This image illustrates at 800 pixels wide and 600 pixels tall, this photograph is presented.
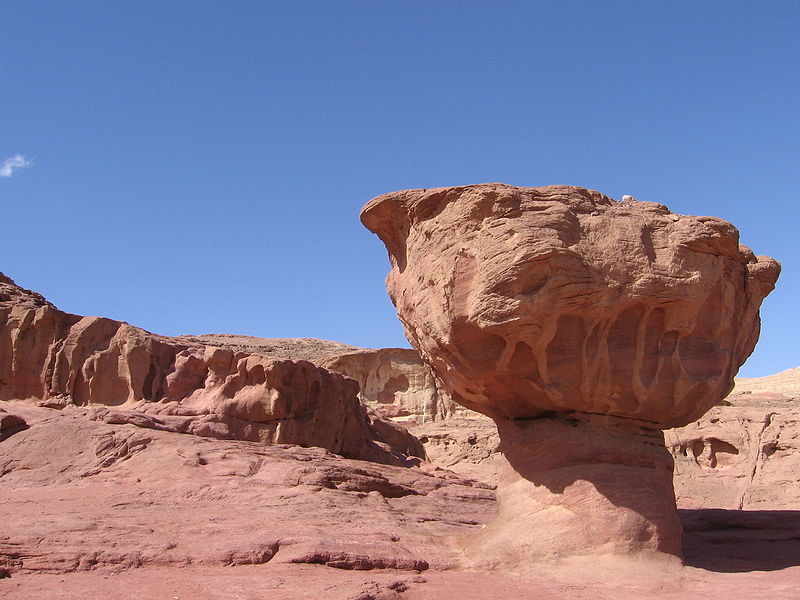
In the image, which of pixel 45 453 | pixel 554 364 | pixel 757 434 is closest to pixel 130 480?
pixel 45 453

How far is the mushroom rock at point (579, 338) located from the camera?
839 cm

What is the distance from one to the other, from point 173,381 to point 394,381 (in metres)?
26.3

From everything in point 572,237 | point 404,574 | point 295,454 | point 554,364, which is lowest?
point 404,574

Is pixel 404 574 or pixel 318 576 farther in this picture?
pixel 404 574

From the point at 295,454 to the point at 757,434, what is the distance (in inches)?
609

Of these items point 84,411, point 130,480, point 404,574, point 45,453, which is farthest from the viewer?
point 84,411

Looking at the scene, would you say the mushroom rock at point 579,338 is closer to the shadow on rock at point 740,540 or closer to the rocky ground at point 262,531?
the rocky ground at point 262,531

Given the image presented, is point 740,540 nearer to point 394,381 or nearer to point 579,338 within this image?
point 579,338

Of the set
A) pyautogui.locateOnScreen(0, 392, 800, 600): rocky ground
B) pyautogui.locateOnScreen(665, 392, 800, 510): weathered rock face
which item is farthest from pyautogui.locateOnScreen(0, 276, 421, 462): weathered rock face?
pyautogui.locateOnScreen(665, 392, 800, 510): weathered rock face

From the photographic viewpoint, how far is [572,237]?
8688 mm

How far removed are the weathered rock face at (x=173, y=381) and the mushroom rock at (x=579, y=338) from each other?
594cm

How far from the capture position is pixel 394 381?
1638 inches

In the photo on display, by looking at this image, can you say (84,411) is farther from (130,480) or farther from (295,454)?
(295,454)

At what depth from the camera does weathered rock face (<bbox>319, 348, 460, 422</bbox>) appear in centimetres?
4044
